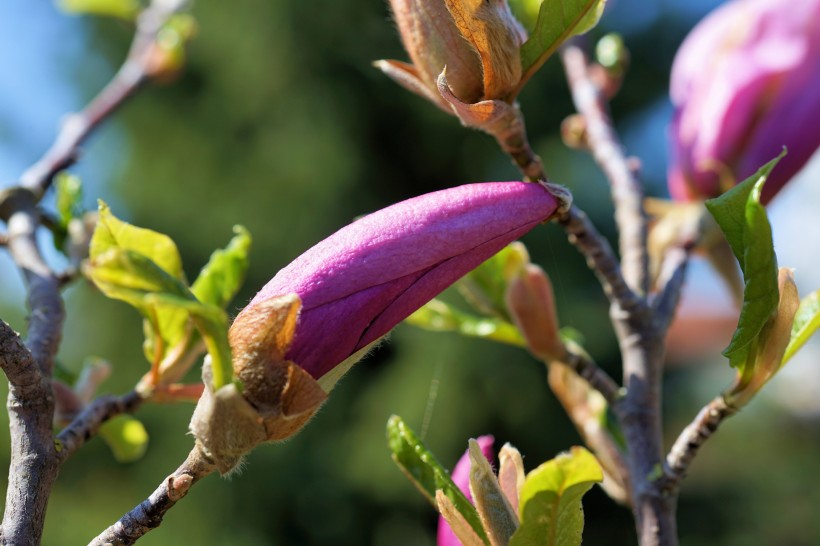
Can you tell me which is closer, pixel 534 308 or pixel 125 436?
pixel 534 308

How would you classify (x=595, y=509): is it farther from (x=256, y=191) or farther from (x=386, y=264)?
(x=386, y=264)

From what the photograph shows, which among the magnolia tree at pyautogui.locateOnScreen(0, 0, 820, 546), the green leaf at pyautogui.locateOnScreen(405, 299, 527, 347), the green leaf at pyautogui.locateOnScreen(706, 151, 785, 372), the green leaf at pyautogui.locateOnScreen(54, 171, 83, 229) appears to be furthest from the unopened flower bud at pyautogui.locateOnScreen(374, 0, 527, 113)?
the green leaf at pyautogui.locateOnScreen(54, 171, 83, 229)

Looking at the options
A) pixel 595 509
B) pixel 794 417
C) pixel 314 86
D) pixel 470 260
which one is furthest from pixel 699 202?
pixel 794 417

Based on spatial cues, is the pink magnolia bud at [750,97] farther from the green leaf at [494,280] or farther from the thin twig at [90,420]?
the thin twig at [90,420]

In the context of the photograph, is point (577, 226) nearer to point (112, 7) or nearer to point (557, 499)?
point (557, 499)

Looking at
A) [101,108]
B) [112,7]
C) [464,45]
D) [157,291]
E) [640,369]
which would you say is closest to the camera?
[157,291]

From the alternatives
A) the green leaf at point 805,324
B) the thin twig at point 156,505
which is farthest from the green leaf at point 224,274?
the green leaf at point 805,324

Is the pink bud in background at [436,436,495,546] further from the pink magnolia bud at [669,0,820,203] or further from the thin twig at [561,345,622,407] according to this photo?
the pink magnolia bud at [669,0,820,203]

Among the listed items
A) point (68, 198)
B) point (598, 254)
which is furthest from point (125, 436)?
point (598, 254)
